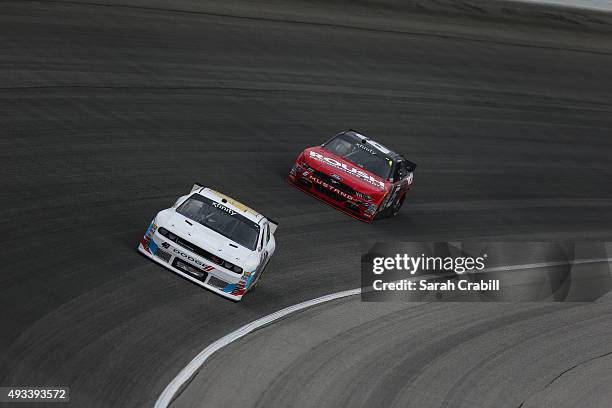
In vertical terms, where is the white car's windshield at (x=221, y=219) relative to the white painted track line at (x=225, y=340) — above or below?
above

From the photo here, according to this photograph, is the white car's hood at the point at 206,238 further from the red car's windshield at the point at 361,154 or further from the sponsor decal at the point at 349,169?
the red car's windshield at the point at 361,154

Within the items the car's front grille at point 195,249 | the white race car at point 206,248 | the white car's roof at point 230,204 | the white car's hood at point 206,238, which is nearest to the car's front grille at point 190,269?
the white race car at point 206,248

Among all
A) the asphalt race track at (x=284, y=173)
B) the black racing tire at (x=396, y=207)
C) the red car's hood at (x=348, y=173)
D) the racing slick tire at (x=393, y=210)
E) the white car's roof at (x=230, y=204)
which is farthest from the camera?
the black racing tire at (x=396, y=207)

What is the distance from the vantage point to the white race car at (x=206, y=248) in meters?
15.0

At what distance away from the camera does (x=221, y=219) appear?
15789mm

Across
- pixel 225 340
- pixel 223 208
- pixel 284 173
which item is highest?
pixel 223 208

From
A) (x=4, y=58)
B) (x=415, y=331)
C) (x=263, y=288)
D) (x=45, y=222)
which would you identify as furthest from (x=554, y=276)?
(x=4, y=58)

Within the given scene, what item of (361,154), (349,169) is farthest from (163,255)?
(361,154)

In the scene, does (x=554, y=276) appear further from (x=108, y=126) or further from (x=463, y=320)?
(x=108, y=126)

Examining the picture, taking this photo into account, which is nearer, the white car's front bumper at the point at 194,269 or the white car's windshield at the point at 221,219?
the white car's front bumper at the point at 194,269

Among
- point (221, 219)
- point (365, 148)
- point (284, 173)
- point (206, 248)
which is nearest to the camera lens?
point (206, 248)

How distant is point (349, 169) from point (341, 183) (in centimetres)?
36

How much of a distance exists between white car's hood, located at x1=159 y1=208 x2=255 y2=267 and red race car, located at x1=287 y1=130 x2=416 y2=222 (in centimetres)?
512

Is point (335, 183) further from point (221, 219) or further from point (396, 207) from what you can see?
point (221, 219)
